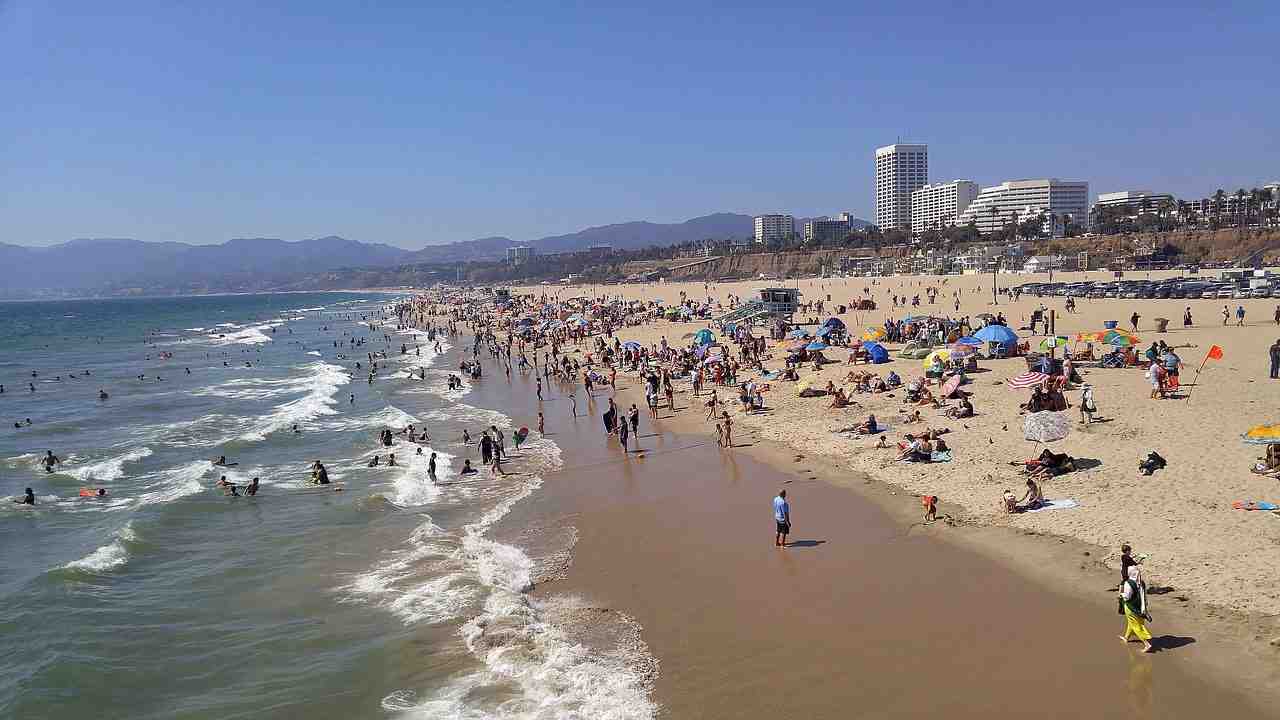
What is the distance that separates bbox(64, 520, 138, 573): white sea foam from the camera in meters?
13.1

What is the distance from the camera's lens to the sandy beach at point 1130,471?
9078 mm

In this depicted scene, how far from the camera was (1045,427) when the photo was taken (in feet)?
46.9

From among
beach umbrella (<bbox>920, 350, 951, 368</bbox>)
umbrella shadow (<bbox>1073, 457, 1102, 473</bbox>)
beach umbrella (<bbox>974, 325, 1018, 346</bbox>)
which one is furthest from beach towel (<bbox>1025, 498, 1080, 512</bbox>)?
beach umbrella (<bbox>974, 325, 1018, 346</bbox>)

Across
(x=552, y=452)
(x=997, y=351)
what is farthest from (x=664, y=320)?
(x=552, y=452)

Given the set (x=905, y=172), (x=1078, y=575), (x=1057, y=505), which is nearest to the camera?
(x=1078, y=575)

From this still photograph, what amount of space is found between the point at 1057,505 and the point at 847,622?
5.04 metres

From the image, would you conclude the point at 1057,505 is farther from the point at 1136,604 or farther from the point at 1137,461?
the point at 1136,604

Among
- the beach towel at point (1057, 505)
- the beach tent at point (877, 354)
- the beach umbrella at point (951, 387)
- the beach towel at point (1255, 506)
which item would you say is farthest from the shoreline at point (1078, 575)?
the beach tent at point (877, 354)

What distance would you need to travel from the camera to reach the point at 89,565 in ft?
43.5

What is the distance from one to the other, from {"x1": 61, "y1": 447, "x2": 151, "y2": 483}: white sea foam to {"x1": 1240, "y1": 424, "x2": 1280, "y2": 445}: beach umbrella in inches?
966


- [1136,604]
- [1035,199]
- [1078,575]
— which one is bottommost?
[1078,575]

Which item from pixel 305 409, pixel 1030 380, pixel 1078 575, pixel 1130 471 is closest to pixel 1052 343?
pixel 1030 380

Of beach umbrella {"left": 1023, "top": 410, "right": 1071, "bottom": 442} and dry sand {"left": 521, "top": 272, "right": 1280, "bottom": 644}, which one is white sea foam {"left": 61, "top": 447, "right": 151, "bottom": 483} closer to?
dry sand {"left": 521, "top": 272, "right": 1280, "bottom": 644}

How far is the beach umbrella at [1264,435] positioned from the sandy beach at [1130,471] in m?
0.27
